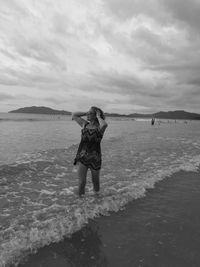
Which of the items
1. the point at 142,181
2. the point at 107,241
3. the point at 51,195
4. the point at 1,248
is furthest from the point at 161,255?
the point at 142,181

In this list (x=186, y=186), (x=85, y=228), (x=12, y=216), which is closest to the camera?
(x=85, y=228)

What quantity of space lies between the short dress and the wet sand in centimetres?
164

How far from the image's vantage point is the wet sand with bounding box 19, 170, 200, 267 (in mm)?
4664

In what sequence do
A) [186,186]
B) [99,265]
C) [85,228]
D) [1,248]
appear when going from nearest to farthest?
[99,265], [1,248], [85,228], [186,186]

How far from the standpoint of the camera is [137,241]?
17.5 ft

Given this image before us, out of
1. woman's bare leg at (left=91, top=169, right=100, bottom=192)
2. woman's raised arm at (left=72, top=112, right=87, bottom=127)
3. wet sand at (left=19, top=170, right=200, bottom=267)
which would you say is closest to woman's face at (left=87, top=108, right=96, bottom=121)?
woman's raised arm at (left=72, top=112, right=87, bottom=127)

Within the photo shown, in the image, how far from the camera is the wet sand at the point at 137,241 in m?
4.66

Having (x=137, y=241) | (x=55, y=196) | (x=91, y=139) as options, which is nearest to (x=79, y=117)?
(x=91, y=139)

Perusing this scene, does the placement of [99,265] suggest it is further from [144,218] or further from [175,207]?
[175,207]

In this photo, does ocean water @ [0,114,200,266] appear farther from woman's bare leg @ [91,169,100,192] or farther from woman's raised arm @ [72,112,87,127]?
woman's raised arm @ [72,112,87,127]

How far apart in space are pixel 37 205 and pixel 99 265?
3.16 metres

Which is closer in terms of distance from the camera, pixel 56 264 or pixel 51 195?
pixel 56 264

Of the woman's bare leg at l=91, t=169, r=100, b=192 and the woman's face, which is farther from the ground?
the woman's face

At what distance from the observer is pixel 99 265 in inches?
179
